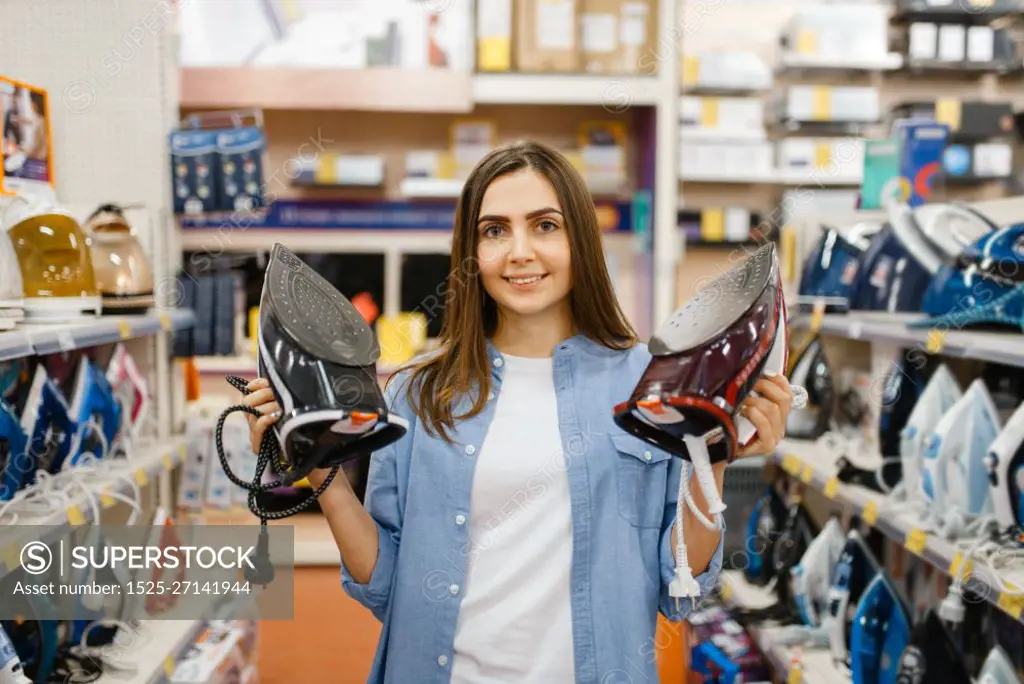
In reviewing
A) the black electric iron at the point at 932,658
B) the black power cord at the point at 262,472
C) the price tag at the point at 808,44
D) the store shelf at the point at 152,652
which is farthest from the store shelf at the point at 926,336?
the price tag at the point at 808,44

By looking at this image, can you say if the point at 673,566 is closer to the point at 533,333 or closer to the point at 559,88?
the point at 533,333

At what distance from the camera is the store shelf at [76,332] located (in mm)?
1962

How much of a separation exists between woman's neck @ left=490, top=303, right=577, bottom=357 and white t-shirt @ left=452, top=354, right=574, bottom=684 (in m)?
0.12

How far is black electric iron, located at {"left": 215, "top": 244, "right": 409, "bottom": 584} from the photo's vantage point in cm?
129

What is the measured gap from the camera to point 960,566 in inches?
78.3

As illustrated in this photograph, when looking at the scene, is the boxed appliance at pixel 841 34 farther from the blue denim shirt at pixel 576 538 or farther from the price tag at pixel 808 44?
the blue denim shirt at pixel 576 538

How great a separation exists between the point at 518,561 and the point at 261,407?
0.49 metres

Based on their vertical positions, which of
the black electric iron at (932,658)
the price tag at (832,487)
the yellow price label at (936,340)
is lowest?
the black electric iron at (932,658)

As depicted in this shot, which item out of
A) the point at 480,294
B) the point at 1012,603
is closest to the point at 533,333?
the point at 480,294

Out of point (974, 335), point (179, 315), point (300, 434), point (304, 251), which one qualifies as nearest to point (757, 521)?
point (974, 335)

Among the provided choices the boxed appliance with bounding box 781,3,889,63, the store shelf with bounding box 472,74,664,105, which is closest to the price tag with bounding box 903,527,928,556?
the store shelf with bounding box 472,74,664,105

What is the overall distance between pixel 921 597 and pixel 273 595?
227cm

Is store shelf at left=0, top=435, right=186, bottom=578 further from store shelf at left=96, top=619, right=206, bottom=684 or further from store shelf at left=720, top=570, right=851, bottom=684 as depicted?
store shelf at left=720, top=570, right=851, bottom=684

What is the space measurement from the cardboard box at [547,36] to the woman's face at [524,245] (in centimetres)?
380
